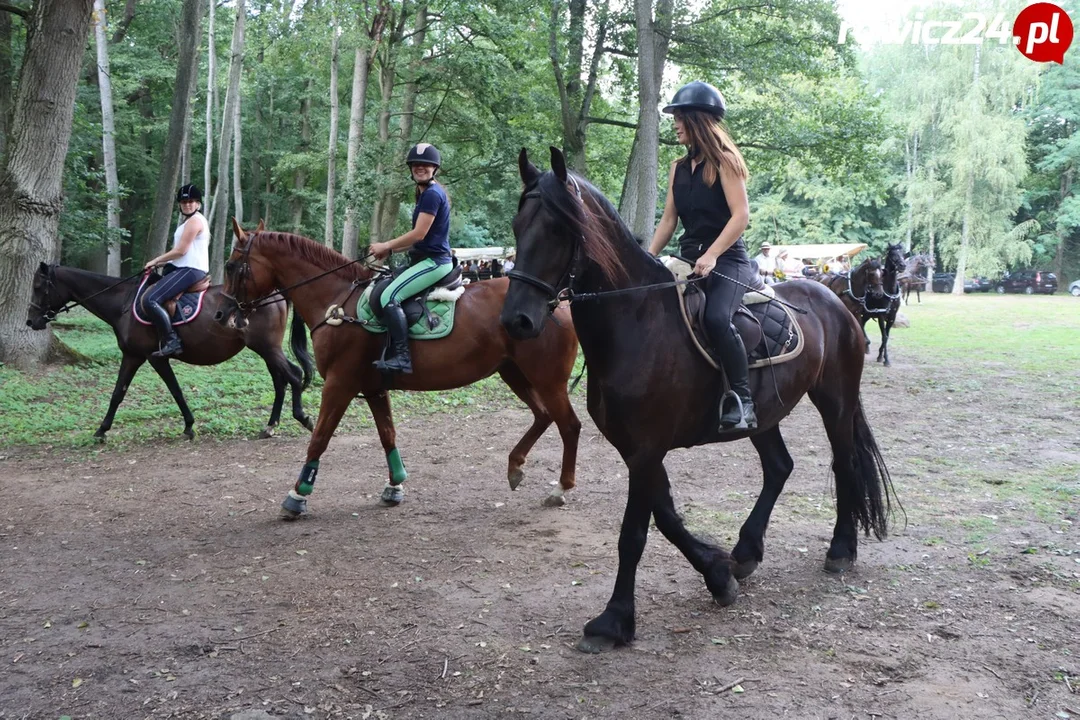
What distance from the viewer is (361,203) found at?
63.6ft

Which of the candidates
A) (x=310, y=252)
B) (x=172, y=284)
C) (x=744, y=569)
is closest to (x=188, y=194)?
(x=172, y=284)

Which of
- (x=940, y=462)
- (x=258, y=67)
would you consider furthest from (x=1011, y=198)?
(x=940, y=462)

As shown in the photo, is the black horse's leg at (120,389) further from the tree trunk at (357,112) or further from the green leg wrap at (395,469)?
the tree trunk at (357,112)

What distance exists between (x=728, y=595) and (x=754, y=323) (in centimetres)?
165

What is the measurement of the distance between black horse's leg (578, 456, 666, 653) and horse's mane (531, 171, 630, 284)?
1069 mm

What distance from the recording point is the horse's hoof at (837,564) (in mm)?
5152

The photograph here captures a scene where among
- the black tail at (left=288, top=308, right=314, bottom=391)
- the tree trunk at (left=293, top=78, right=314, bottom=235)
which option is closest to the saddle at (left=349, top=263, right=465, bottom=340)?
the black tail at (left=288, top=308, right=314, bottom=391)

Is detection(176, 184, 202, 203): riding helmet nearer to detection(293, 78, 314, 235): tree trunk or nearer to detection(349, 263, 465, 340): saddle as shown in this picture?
detection(349, 263, 465, 340): saddle

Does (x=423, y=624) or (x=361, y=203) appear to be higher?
(x=361, y=203)

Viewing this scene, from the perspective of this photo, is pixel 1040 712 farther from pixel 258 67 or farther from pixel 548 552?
pixel 258 67

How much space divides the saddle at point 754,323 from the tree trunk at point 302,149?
102 ft

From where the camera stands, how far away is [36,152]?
11336 millimetres

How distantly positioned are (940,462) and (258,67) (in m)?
32.0

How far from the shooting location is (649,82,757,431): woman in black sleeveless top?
4.41m
